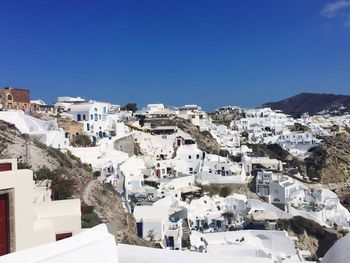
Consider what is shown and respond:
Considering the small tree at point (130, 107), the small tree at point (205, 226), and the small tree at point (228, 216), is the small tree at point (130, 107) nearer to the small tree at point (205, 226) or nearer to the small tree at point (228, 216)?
the small tree at point (228, 216)

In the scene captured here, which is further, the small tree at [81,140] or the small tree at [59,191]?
the small tree at [81,140]

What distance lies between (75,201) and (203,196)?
68.4 feet

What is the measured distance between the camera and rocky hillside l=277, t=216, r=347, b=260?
81.4ft

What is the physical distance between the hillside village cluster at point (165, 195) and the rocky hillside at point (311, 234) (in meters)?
0.96

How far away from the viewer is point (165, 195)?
24.4 metres

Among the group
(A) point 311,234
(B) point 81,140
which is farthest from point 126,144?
(A) point 311,234

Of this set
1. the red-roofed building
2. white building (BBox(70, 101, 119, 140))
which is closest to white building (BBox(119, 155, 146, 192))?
white building (BBox(70, 101, 119, 140))

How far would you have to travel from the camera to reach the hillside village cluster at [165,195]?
210 inches

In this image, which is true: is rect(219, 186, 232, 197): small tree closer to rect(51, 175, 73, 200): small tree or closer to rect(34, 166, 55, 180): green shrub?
rect(34, 166, 55, 180): green shrub

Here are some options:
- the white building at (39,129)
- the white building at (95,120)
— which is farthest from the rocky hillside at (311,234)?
the white building at (95,120)

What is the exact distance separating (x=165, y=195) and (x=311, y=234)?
9889mm

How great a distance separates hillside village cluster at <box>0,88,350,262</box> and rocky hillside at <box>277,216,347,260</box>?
963mm

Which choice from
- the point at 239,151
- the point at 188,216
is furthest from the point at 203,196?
the point at 239,151

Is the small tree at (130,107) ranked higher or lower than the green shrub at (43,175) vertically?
higher
